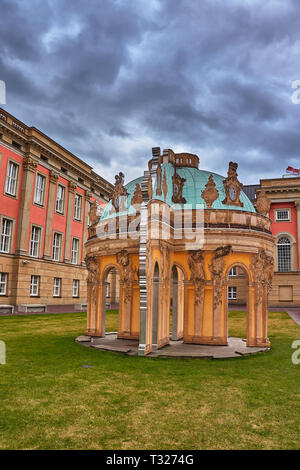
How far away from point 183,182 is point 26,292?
29375 millimetres

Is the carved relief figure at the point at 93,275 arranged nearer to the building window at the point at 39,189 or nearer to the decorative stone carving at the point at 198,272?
the decorative stone carving at the point at 198,272

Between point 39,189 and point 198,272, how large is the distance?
114 ft

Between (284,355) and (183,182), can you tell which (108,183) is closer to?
(183,182)

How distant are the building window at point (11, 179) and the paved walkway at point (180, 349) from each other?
27732 millimetres

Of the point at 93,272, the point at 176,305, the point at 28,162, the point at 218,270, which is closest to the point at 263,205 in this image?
the point at 218,270

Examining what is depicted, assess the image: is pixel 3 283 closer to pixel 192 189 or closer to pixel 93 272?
pixel 93 272

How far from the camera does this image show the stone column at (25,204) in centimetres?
4475

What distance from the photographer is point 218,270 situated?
2067 cm

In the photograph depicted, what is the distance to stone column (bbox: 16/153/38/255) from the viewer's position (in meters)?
44.8

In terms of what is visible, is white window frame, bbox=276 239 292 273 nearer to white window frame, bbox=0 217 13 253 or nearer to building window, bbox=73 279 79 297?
building window, bbox=73 279 79 297

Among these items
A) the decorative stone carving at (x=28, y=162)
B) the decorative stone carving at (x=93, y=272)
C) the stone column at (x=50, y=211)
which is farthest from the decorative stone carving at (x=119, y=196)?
the stone column at (x=50, y=211)
